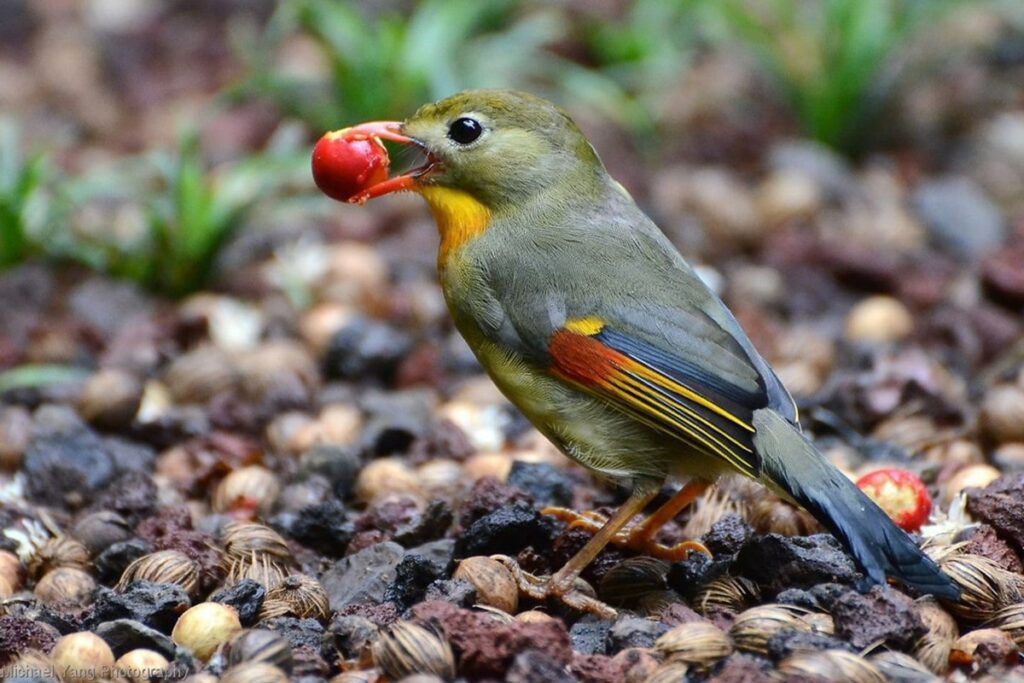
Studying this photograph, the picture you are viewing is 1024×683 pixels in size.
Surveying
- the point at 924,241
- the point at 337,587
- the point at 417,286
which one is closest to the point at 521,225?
the point at 337,587

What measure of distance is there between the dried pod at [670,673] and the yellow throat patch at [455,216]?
1682 millimetres

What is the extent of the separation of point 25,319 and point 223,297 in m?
0.90

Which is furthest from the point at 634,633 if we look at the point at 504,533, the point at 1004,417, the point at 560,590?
the point at 1004,417

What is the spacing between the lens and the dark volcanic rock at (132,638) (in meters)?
3.79

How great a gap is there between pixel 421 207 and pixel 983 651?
4556mm

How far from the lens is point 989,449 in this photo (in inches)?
209

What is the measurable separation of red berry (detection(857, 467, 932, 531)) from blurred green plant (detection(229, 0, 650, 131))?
12.2ft

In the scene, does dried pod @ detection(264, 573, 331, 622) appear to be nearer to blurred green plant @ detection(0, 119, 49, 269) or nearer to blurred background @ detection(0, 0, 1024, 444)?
blurred background @ detection(0, 0, 1024, 444)

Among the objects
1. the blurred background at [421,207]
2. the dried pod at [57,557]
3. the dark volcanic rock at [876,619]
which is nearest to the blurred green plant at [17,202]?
the blurred background at [421,207]

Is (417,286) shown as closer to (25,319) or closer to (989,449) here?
(25,319)

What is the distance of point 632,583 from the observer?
4.23 m

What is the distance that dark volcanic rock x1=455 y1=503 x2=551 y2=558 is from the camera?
14.3 ft

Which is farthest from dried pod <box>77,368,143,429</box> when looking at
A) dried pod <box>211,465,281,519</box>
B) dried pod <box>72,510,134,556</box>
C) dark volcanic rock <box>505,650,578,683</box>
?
dark volcanic rock <box>505,650,578,683</box>

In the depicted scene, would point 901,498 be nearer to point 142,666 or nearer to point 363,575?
point 363,575
